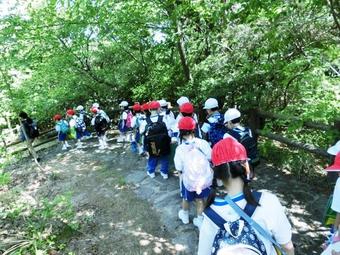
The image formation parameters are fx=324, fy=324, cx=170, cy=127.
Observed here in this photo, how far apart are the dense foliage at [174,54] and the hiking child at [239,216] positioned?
287 cm

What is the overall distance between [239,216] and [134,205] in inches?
170

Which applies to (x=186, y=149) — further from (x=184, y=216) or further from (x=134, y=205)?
(x=134, y=205)

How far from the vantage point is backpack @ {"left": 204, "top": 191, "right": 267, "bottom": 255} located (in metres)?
2.00

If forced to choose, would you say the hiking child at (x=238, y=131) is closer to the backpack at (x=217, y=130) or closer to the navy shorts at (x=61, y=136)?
the backpack at (x=217, y=130)

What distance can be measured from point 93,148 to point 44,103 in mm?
2636

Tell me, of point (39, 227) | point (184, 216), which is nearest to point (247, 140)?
point (184, 216)

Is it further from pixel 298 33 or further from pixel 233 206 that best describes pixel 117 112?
pixel 233 206

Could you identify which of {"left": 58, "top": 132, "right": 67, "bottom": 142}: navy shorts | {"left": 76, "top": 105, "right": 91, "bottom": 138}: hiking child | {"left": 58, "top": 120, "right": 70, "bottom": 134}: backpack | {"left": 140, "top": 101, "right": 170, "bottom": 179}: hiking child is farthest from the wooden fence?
{"left": 58, "top": 132, "right": 67, "bottom": 142}: navy shorts

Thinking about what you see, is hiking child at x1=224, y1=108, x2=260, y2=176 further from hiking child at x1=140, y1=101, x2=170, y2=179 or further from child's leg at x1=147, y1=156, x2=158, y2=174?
child's leg at x1=147, y1=156, x2=158, y2=174

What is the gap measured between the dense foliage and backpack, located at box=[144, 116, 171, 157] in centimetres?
151

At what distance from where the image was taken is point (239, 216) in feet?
6.63

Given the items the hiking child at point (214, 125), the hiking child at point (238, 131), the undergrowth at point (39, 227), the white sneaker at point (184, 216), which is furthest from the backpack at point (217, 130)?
the undergrowth at point (39, 227)

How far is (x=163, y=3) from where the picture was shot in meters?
8.11

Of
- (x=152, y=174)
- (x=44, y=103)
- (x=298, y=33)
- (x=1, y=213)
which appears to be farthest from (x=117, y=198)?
(x=44, y=103)
